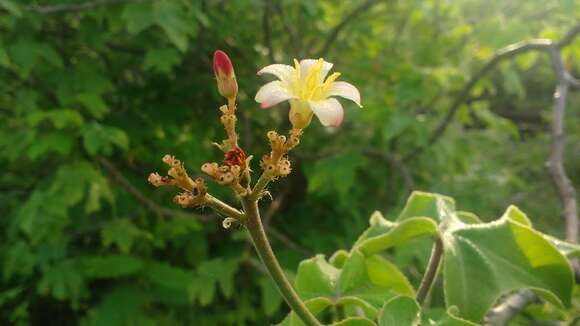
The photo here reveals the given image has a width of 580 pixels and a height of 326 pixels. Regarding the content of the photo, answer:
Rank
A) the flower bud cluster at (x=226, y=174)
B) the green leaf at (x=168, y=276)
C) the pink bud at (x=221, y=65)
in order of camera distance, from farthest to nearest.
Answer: the green leaf at (x=168, y=276)
the pink bud at (x=221, y=65)
the flower bud cluster at (x=226, y=174)

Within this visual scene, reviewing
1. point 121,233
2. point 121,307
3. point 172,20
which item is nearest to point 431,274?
point 172,20

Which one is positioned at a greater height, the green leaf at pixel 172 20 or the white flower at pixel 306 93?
the green leaf at pixel 172 20

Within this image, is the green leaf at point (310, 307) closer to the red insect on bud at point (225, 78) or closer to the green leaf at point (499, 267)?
the green leaf at point (499, 267)

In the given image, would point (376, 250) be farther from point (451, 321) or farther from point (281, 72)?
point (281, 72)

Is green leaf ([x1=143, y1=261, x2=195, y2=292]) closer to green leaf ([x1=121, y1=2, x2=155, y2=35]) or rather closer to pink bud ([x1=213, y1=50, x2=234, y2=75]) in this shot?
green leaf ([x1=121, y1=2, x2=155, y2=35])

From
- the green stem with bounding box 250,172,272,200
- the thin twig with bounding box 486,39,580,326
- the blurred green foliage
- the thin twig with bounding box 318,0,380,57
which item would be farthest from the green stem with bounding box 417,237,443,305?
the thin twig with bounding box 318,0,380,57

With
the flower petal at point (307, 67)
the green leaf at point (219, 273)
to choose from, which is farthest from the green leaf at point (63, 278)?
the flower petal at point (307, 67)
